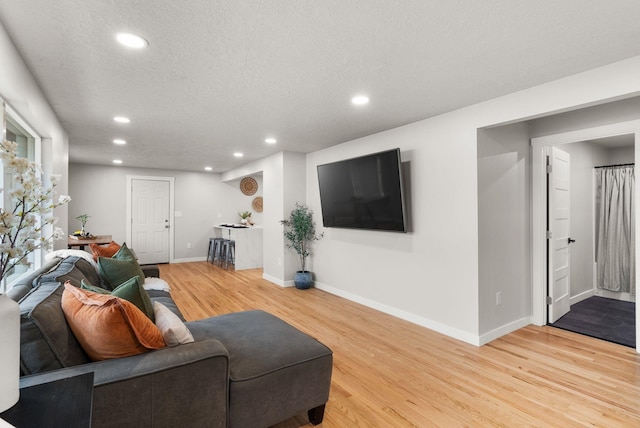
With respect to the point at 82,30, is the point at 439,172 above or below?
below

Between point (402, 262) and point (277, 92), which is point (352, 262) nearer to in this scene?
point (402, 262)

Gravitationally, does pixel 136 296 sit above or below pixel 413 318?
above

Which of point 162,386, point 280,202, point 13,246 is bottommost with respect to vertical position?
point 162,386

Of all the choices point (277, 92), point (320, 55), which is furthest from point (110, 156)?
point (320, 55)

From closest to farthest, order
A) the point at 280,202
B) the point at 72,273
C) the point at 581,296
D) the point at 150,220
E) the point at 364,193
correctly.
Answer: the point at 72,273 < the point at 364,193 < the point at 581,296 < the point at 280,202 < the point at 150,220

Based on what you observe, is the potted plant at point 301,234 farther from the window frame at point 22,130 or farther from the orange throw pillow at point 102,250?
the window frame at point 22,130

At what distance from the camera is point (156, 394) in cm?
134

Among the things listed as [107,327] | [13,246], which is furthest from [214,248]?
[13,246]

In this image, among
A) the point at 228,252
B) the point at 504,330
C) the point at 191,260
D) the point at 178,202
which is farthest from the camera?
the point at 191,260

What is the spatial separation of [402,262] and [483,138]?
5.16 ft

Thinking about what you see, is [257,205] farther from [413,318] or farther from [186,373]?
[186,373]

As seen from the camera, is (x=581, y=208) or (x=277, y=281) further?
(x=277, y=281)

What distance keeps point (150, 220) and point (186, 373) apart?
6.93 metres

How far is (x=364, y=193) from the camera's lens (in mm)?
4004
